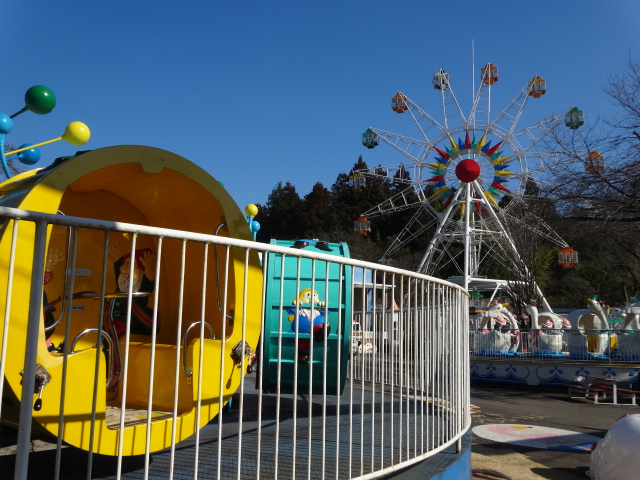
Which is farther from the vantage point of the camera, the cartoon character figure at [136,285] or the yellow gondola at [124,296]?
the cartoon character figure at [136,285]

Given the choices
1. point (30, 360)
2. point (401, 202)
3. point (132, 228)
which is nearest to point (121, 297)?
point (132, 228)

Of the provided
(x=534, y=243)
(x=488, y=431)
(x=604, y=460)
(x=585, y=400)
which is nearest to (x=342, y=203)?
(x=534, y=243)

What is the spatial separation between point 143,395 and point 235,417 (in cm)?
149

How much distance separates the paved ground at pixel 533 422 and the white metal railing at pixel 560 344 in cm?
109

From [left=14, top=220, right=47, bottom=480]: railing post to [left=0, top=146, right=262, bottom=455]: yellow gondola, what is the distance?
601 millimetres

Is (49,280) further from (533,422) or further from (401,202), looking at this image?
(401,202)

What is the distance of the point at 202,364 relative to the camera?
2.94 metres

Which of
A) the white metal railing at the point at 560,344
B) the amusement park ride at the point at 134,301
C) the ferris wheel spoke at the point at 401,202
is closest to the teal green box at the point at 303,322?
the amusement park ride at the point at 134,301

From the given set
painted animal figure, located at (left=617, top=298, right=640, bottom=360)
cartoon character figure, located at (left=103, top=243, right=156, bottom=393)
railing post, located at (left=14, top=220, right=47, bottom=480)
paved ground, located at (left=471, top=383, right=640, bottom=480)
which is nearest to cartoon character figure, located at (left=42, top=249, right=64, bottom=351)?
cartoon character figure, located at (left=103, top=243, right=156, bottom=393)

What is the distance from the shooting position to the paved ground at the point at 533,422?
675 cm

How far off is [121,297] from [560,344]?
1411cm

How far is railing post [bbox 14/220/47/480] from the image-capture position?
1980 millimetres

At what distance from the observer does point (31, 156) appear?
6.04 metres

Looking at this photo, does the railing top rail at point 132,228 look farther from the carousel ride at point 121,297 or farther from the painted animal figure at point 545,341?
the painted animal figure at point 545,341
